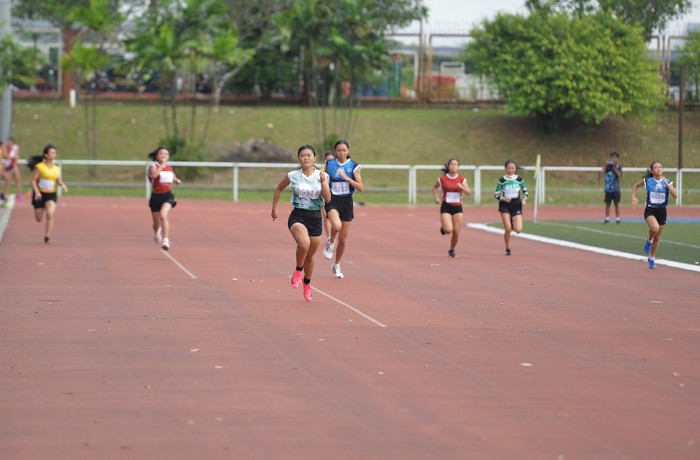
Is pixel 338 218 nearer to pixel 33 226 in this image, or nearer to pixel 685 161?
pixel 33 226

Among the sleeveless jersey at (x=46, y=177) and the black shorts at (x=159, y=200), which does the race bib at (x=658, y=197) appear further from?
the sleeveless jersey at (x=46, y=177)

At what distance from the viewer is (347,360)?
10.7 metres

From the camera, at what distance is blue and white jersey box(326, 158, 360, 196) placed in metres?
18.7

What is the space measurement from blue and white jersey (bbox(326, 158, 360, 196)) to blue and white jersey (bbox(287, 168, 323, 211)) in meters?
3.26


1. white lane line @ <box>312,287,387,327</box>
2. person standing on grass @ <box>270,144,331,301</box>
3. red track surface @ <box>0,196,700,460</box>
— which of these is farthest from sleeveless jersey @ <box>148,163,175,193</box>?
person standing on grass @ <box>270,144,331,301</box>

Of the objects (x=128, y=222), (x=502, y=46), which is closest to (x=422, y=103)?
(x=502, y=46)

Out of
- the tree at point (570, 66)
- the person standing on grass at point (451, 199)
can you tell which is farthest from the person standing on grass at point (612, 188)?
the tree at point (570, 66)

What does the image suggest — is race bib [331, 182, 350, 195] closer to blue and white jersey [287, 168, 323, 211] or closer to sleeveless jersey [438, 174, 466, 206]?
blue and white jersey [287, 168, 323, 211]

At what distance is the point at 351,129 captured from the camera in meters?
57.8

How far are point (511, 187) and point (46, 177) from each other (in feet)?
26.9

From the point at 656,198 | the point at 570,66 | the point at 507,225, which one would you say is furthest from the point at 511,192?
the point at 570,66

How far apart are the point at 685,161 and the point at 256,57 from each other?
20.4 m

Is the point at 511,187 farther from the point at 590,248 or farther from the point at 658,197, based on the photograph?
the point at 658,197

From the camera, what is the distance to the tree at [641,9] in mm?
65200
